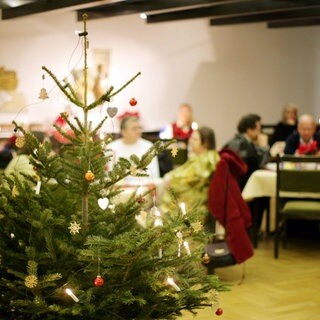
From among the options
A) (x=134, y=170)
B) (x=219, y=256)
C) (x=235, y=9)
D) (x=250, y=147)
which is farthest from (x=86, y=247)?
(x=235, y=9)

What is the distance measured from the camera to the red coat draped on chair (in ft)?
17.3

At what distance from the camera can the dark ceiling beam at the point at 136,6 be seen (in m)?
7.44

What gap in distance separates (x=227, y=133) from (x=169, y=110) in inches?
49.8

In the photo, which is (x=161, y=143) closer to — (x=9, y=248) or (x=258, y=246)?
(x=9, y=248)

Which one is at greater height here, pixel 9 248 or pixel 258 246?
pixel 9 248

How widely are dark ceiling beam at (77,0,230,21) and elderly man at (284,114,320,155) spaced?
5.18 ft

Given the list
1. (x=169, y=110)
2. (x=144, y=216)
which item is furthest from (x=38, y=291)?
(x=169, y=110)

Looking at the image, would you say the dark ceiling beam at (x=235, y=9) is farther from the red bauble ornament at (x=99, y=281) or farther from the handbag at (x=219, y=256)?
the red bauble ornament at (x=99, y=281)

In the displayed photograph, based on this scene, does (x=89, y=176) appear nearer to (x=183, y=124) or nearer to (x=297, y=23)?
(x=183, y=124)

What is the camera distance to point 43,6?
7426 millimetres

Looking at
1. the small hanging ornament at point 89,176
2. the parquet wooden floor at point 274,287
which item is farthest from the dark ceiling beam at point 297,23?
the small hanging ornament at point 89,176

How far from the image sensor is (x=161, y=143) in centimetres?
303

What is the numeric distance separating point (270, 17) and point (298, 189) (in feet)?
13.8

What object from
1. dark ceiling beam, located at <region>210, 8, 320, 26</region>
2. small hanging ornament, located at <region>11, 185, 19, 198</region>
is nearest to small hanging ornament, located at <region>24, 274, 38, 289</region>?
small hanging ornament, located at <region>11, 185, 19, 198</region>
